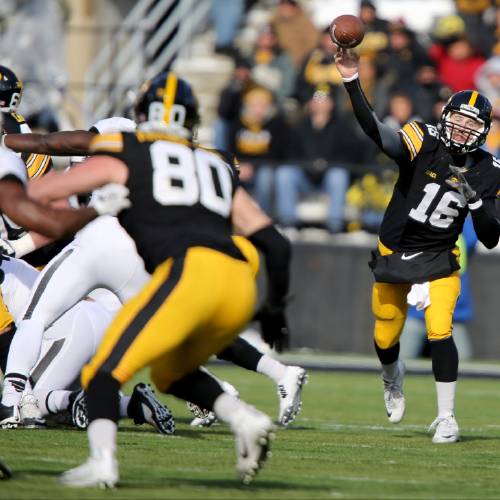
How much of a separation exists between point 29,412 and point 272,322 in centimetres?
240

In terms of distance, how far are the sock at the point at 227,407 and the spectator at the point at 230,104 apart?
388 inches

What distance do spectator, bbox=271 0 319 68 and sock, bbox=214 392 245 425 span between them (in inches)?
439

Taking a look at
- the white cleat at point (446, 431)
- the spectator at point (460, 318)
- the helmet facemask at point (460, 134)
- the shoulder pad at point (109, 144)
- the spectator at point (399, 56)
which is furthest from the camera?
the spectator at point (399, 56)

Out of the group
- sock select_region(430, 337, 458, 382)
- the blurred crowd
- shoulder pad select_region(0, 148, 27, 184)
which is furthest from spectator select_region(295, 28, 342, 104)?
shoulder pad select_region(0, 148, 27, 184)

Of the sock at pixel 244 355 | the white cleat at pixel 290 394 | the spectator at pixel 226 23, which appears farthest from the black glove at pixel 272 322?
the spectator at pixel 226 23

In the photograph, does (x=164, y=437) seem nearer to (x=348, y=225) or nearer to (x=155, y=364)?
(x=155, y=364)

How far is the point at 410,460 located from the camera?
23.0ft

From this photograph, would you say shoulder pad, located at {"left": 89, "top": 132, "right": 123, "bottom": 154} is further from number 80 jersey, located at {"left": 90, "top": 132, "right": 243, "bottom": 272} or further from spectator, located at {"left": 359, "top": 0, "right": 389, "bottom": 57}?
spectator, located at {"left": 359, "top": 0, "right": 389, "bottom": 57}

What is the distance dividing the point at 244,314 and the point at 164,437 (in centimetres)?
206

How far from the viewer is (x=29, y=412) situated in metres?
7.73

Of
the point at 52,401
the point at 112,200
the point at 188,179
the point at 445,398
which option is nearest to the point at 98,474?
the point at 112,200

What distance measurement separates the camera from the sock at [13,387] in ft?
24.2

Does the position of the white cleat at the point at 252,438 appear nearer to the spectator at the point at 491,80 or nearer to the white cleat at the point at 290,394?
the white cleat at the point at 290,394

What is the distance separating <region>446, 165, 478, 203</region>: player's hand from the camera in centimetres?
793
